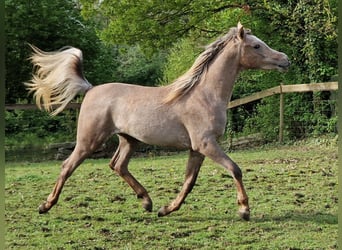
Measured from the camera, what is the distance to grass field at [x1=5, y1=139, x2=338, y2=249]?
11.8 feet

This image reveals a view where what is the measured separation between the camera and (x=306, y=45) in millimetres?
10938

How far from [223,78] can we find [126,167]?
1.16 m

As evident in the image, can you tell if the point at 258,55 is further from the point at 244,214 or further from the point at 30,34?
the point at 30,34

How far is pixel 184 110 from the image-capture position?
13.5 ft

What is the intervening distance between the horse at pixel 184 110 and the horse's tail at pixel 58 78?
0.02 meters

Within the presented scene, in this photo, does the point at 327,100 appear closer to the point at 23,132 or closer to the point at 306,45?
the point at 306,45

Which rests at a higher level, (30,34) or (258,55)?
(258,55)

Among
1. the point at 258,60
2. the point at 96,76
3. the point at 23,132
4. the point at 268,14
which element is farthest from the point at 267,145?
the point at 258,60

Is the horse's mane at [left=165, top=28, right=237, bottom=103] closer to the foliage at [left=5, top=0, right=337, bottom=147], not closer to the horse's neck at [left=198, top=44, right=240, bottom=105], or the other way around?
the horse's neck at [left=198, top=44, right=240, bottom=105]

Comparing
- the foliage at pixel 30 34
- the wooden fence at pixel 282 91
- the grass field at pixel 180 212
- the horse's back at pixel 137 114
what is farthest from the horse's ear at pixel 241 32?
the foliage at pixel 30 34

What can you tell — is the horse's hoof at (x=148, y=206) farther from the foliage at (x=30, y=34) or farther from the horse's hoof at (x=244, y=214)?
the foliage at (x=30, y=34)

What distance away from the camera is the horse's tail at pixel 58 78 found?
4.52 meters

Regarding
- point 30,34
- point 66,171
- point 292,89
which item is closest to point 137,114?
point 66,171

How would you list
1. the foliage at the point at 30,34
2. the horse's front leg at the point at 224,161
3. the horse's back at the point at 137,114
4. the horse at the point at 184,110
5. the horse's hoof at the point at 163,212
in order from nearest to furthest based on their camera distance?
the horse's front leg at the point at 224,161, the horse at the point at 184,110, the horse's back at the point at 137,114, the horse's hoof at the point at 163,212, the foliage at the point at 30,34
